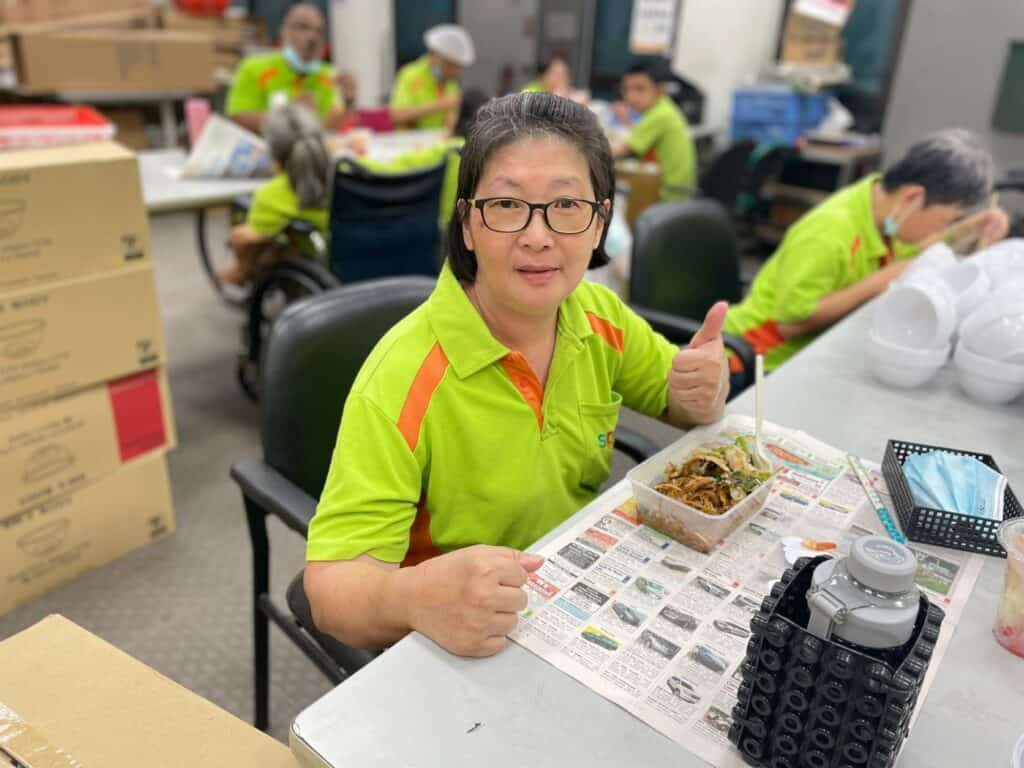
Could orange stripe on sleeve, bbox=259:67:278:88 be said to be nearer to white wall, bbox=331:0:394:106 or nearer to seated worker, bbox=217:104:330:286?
seated worker, bbox=217:104:330:286

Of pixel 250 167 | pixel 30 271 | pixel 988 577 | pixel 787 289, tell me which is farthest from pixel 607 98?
pixel 988 577

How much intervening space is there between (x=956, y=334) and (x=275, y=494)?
4.10 feet

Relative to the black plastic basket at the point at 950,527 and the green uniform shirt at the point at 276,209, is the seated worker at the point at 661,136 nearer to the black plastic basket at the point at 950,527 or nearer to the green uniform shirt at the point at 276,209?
the green uniform shirt at the point at 276,209

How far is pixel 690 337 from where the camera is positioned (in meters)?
1.80

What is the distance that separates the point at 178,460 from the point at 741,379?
1.88 metres

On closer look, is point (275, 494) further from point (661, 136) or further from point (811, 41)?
point (811, 41)

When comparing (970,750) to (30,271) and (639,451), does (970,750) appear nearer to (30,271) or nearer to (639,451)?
(639,451)

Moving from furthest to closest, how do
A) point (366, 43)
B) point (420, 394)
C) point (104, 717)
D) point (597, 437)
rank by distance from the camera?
point (366, 43), point (597, 437), point (420, 394), point (104, 717)

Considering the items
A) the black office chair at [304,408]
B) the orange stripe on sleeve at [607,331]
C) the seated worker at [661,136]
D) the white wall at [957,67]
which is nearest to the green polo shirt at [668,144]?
the seated worker at [661,136]

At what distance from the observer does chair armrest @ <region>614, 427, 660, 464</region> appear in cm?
133

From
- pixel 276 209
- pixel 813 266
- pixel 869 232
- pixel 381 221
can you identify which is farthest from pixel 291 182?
pixel 869 232

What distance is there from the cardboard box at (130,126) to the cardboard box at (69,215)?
3.87m

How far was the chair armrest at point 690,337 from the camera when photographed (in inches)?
70.9

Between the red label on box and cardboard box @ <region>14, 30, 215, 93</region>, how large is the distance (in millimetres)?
3722
